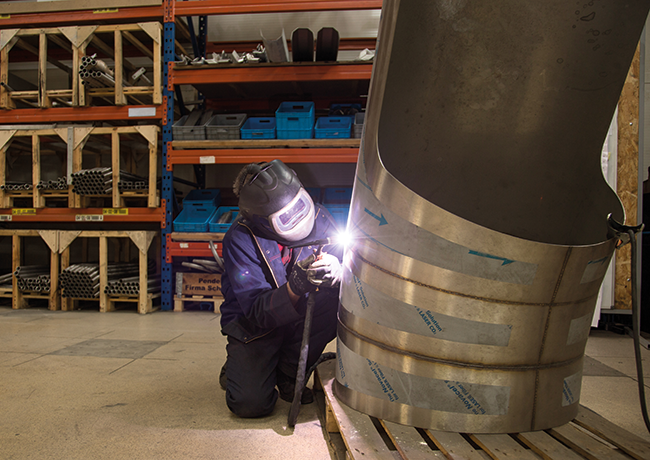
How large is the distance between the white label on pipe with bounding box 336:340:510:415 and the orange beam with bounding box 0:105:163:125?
4.14 metres

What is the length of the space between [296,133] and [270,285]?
2418 mm

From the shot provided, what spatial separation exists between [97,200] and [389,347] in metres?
5.38

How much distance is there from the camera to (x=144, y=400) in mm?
1957

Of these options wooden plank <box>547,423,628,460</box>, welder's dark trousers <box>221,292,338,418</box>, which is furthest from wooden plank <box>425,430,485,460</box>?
welder's dark trousers <box>221,292,338,418</box>

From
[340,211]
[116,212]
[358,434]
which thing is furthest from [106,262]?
[358,434]

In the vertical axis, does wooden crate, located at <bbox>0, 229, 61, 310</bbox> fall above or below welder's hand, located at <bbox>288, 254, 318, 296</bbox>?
below

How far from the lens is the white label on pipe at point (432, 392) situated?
108 cm

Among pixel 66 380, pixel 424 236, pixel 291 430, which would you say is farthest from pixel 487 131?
pixel 66 380

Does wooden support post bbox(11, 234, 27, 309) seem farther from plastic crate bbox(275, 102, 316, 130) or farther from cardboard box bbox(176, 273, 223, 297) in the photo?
plastic crate bbox(275, 102, 316, 130)

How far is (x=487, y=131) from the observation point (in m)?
1.07

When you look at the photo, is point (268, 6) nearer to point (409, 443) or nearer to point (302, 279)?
point (302, 279)

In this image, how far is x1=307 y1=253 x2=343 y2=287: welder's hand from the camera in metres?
1.57

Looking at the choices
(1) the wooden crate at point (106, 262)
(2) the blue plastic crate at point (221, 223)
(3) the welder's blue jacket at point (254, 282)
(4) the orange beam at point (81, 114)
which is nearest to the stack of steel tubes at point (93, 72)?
(4) the orange beam at point (81, 114)

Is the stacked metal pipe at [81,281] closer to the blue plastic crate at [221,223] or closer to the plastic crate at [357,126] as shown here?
the blue plastic crate at [221,223]
